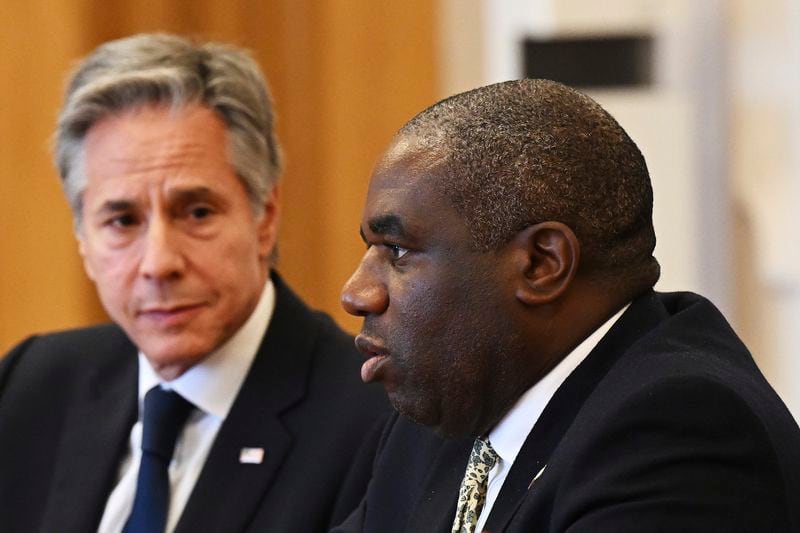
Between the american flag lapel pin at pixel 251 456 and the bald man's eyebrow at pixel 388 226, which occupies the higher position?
the bald man's eyebrow at pixel 388 226

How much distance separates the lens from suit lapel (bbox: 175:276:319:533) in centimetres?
240

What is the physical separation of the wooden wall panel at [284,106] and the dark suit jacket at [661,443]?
2.69m

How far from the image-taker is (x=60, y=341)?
112 inches

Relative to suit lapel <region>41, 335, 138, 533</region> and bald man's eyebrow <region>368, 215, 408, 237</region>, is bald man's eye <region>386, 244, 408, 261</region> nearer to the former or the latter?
bald man's eyebrow <region>368, 215, 408, 237</region>

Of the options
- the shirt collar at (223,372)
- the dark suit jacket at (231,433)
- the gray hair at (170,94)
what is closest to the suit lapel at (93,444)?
the dark suit jacket at (231,433)

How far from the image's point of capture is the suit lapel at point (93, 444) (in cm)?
250

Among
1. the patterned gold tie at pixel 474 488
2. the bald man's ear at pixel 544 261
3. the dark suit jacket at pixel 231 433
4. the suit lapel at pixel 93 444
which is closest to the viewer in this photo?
the bald man's ear at pixel 544 261

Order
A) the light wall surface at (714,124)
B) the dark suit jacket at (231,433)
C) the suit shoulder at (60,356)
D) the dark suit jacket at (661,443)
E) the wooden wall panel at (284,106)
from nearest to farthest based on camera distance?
1. the dark suit jacket at (661,443)
2. the dark suit jacket at (231,433)
3. the suit shoulder at (60,356)
4. the wooden wall panel at (284,106)
5. the light wall surface at (714,124)

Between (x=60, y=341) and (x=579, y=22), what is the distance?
7.16 feet

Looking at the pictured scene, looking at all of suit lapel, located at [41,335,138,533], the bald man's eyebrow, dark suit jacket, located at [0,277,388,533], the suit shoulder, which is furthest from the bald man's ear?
the suit shoulder

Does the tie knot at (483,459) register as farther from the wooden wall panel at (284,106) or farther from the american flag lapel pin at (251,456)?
the wooden wall panel at (284,106)

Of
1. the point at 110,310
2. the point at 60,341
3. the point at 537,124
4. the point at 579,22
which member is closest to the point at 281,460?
the point at 110,310

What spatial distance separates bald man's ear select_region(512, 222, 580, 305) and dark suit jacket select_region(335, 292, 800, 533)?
10 cm

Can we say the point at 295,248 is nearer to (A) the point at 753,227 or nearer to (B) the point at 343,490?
(A) the point at 753,227
